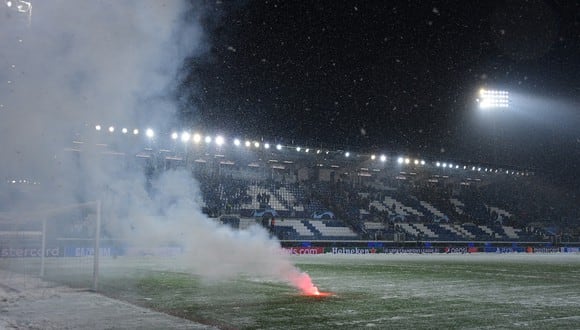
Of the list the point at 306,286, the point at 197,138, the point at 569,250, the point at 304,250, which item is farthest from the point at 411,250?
the point at 306,286

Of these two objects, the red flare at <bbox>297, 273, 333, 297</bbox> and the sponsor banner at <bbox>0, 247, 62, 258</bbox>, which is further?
the sponsor banner at <bbox>0, 247, 62, 258</bbox>

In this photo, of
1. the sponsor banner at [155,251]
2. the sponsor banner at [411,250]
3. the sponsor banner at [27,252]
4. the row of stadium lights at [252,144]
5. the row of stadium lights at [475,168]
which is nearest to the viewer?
the row of stadium lights at [252,144]

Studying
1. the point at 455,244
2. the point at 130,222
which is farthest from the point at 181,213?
the point at 455,244

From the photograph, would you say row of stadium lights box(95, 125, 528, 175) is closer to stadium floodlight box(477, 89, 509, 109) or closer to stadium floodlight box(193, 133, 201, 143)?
stadium floodlight box(193, 133, 201, 143)

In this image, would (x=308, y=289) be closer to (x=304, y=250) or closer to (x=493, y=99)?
(x=304, y=250)

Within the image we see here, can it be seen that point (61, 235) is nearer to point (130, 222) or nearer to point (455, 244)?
point (130, 222)

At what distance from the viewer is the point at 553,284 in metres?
16.9

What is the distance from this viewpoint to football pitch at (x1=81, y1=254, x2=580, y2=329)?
9766 millimetres

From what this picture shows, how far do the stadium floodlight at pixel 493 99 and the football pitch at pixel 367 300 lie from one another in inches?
1365

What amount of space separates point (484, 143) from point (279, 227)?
93.0 feet

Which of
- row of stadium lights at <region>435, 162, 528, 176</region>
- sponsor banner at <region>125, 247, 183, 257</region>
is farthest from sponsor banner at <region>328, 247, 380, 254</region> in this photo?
sponsor banner at <region>125, 247, 183, 257</region>

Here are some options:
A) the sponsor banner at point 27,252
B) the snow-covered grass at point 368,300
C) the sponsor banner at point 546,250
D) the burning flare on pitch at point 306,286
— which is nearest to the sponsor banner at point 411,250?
the sponsor banner at point 546,250

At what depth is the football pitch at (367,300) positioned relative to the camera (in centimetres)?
977

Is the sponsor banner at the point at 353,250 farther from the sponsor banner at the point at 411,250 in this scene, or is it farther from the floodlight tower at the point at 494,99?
the floodlight tower at the point at 494,99
